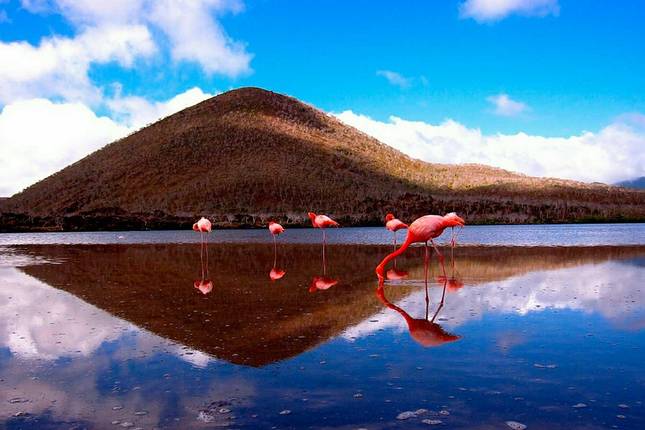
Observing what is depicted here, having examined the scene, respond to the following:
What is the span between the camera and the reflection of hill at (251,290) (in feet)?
24.1

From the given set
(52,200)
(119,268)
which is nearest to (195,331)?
(119,268)

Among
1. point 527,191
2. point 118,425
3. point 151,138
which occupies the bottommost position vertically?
point 118,425

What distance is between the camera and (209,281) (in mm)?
13008

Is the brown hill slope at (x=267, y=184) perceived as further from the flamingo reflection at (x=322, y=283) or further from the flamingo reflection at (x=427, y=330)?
the flamingo reflection at (x=427, y=330)

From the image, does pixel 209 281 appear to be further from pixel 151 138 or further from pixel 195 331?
pixel 151 138

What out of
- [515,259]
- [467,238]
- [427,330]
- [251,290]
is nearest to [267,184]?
[467,238]

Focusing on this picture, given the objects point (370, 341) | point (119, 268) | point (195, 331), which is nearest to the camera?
point (370, 341)

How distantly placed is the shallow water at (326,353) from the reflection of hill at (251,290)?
2.1 inches

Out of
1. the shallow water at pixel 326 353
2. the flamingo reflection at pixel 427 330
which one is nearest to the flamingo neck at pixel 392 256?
the shallow water at pixel 326 353

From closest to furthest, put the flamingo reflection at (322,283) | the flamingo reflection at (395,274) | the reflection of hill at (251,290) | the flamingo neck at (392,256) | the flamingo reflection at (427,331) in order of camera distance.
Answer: the flamingo reflection at (427,331)
the reflection of hill at (251,290)
the flamingo neck at (392,256)
the flamingo reflection at (322,283)
the flamingo reflection at (395,274)

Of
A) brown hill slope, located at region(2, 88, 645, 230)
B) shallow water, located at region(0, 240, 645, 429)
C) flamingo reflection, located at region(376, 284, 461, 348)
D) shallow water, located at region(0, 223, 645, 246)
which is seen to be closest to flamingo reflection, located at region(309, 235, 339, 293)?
shallow water, located at region(0, 240, 645, 429)

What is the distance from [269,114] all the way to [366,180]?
32.4 meters

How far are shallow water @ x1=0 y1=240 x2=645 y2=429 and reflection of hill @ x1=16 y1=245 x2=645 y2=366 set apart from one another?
A: 0.18ft

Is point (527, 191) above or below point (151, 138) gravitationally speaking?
below
